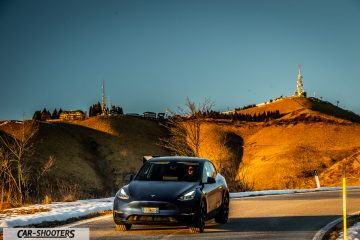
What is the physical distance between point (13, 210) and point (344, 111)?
145m

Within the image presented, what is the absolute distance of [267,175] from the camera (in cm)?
7200

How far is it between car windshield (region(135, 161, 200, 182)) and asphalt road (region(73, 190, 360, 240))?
3.63 feet

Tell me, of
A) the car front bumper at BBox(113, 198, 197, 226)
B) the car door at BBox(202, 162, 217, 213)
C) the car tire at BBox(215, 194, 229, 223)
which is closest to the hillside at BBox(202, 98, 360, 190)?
the car tire at BBox(215, 194, 229, 223)

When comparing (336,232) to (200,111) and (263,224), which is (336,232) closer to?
(263,224)

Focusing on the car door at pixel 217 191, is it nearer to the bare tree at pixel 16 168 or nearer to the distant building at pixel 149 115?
the bare tree at pixel 16 168

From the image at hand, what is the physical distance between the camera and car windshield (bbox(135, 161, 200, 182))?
12789mm

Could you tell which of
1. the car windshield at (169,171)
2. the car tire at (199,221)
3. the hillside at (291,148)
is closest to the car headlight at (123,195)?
the car windshield at (169,171)

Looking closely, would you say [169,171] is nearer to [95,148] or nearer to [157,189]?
[157,189]

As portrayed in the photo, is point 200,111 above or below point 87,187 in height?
above

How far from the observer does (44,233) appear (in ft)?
36.3

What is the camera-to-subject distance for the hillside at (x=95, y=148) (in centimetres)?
7831

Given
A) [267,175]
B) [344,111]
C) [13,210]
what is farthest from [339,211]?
[344,111]

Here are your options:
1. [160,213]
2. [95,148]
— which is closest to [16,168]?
[95,148]

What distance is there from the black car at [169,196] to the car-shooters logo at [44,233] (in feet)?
3.07
